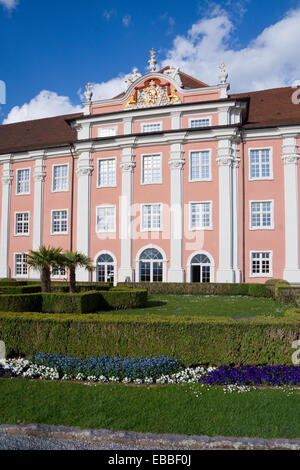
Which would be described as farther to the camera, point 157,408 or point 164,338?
point 164,338

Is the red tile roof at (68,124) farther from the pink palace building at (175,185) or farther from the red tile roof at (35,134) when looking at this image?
the pink palace building at (175,185)

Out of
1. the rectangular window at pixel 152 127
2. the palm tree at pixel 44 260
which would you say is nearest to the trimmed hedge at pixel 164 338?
the palm tree at pixel 44 260

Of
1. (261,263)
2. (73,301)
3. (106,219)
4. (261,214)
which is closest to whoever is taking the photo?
A: (73,301)

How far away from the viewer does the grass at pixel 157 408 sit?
4.65 m

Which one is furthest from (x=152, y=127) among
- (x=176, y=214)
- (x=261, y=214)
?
(x=261, y=214)

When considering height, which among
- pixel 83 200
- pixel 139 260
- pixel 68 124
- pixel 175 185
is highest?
pixel 68 124

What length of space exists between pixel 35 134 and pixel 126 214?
14.2 metres

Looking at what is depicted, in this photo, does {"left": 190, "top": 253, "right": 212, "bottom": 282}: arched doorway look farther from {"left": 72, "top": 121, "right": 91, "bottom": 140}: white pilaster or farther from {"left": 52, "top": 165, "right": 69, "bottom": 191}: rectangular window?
{"left": 72, "top": 121, "right": 91, "bottom": 140}: white pilaster

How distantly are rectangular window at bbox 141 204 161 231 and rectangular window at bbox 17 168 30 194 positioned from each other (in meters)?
11.3

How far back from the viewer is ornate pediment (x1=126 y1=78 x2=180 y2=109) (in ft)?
84.3

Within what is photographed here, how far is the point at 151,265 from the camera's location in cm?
2530

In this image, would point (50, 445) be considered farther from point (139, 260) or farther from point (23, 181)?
point (23, 181)

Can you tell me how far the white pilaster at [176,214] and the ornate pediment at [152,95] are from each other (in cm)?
361
